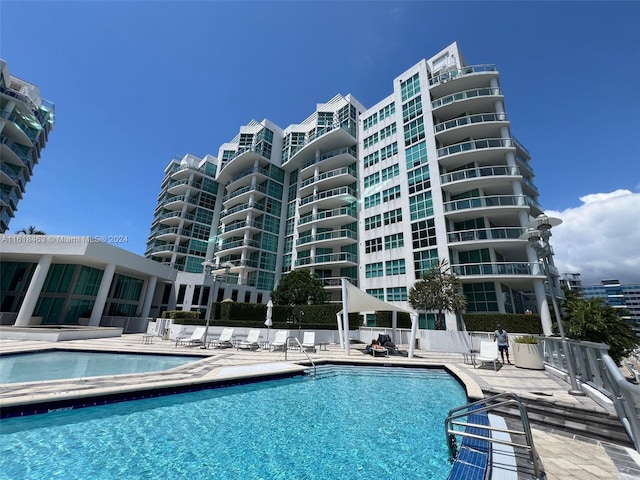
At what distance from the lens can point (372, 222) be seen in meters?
31.0

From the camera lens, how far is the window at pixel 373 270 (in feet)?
94.4

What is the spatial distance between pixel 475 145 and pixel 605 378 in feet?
78.8

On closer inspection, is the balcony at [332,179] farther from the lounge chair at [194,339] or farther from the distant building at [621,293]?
the distant building at [621,293]

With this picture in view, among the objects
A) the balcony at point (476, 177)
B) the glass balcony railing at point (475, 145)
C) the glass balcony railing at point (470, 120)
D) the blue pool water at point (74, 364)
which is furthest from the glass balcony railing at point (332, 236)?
the blue pool water at point (74, 364)

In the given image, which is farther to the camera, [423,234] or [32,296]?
[423,234]

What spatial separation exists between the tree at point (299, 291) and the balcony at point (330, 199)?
437 inches

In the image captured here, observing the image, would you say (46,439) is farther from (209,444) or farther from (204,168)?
(204,168)

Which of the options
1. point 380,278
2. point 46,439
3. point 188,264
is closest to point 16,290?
point 188,264

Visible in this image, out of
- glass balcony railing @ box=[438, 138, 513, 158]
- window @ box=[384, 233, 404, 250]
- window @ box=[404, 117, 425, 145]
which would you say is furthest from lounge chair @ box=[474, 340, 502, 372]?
window @ box=[404, 117, 425, 145]

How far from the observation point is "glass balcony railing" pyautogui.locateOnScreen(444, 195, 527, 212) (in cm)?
2238

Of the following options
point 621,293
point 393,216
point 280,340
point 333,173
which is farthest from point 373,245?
point 621,293

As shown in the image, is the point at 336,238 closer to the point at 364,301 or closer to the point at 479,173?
the point at 364,301

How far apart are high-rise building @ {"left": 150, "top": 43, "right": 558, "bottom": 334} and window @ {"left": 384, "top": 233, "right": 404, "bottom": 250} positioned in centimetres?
11

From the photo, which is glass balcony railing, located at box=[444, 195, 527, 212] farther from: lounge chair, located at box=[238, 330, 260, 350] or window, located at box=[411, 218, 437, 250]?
lounge chair, located at box=[238, 330, 260, 350]
